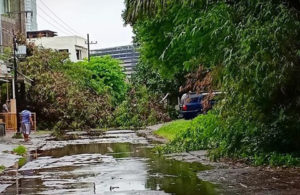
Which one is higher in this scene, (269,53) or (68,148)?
(269,53)

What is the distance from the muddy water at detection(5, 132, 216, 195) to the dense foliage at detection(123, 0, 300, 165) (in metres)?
1.65

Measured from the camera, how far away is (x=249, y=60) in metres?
11.3

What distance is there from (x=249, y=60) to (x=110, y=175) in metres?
4.29

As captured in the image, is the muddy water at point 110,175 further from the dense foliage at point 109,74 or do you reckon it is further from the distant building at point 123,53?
the distant building at point 123,53

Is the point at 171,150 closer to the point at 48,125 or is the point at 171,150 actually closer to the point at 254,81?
the point at 254,81

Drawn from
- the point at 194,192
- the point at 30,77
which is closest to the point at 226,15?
the point at 194,192

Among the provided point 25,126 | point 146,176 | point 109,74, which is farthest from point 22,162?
point 109,74

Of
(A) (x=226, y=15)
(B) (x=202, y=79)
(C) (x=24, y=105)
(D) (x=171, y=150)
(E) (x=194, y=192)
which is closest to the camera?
(E) (x=194, y=192)

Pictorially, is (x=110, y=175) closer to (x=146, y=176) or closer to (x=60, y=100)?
(x=146, y=176)

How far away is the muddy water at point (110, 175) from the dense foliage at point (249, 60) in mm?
1648

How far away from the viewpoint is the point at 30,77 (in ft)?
133

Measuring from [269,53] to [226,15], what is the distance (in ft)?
6.72

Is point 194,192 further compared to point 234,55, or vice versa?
point 234,55

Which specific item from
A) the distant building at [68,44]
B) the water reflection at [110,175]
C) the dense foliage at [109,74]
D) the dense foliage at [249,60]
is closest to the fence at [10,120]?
the water reflection at [110,175]
